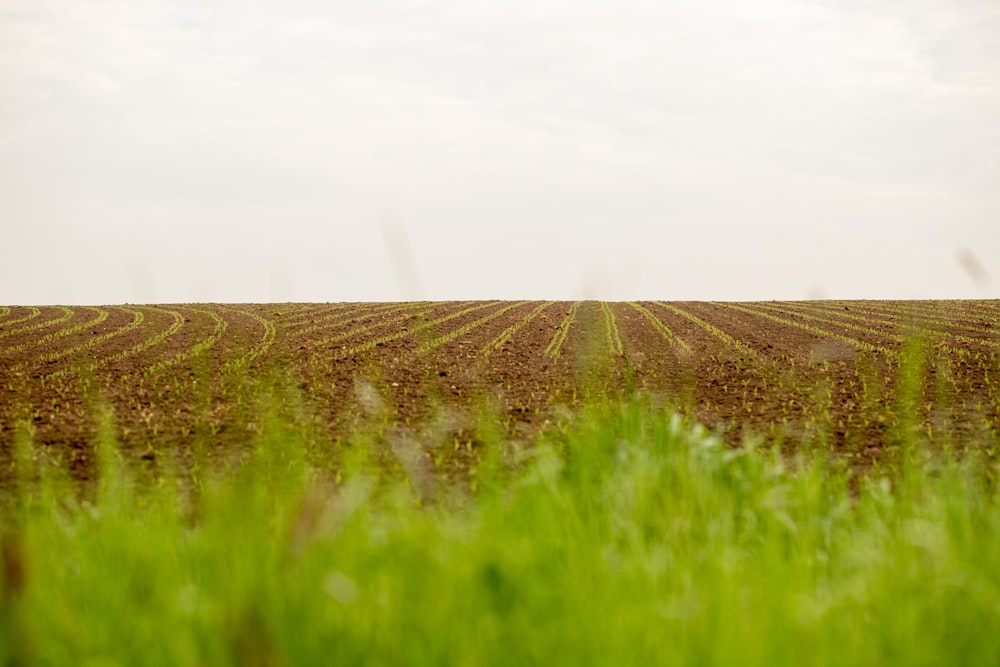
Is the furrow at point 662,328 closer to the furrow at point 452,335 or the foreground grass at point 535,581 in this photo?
the furrow at point 452,335

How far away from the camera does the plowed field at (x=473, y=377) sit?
11.0m

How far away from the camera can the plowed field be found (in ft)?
36.1

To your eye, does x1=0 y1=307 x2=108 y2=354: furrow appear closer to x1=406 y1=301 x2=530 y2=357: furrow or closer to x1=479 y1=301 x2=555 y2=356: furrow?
x1=406 y1=301 x2=530 y2=357: furrow

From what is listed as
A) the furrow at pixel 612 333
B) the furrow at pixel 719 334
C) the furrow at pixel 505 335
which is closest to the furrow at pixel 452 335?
the furrow at pixel 505 335

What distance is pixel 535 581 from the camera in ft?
11.5

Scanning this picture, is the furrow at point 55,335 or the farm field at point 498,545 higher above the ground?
the furrow at point 55,335

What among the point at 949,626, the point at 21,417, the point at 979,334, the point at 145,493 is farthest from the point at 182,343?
the point at 979,334

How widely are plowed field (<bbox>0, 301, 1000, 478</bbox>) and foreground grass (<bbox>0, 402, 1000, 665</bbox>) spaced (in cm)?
76

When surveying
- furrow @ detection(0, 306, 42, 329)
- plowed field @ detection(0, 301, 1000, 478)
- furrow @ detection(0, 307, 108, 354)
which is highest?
furrow @ detection(0, 306, 42, 329)

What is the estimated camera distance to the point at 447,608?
123 inches

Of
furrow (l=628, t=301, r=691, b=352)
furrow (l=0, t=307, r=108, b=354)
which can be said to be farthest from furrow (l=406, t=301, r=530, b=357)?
furrow (l=0, t=307, r=108, b=354)

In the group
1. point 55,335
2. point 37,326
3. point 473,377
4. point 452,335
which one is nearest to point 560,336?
point 452,335

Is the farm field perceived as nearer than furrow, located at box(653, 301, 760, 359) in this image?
Yes

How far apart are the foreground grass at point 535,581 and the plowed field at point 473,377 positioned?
2.48ft
